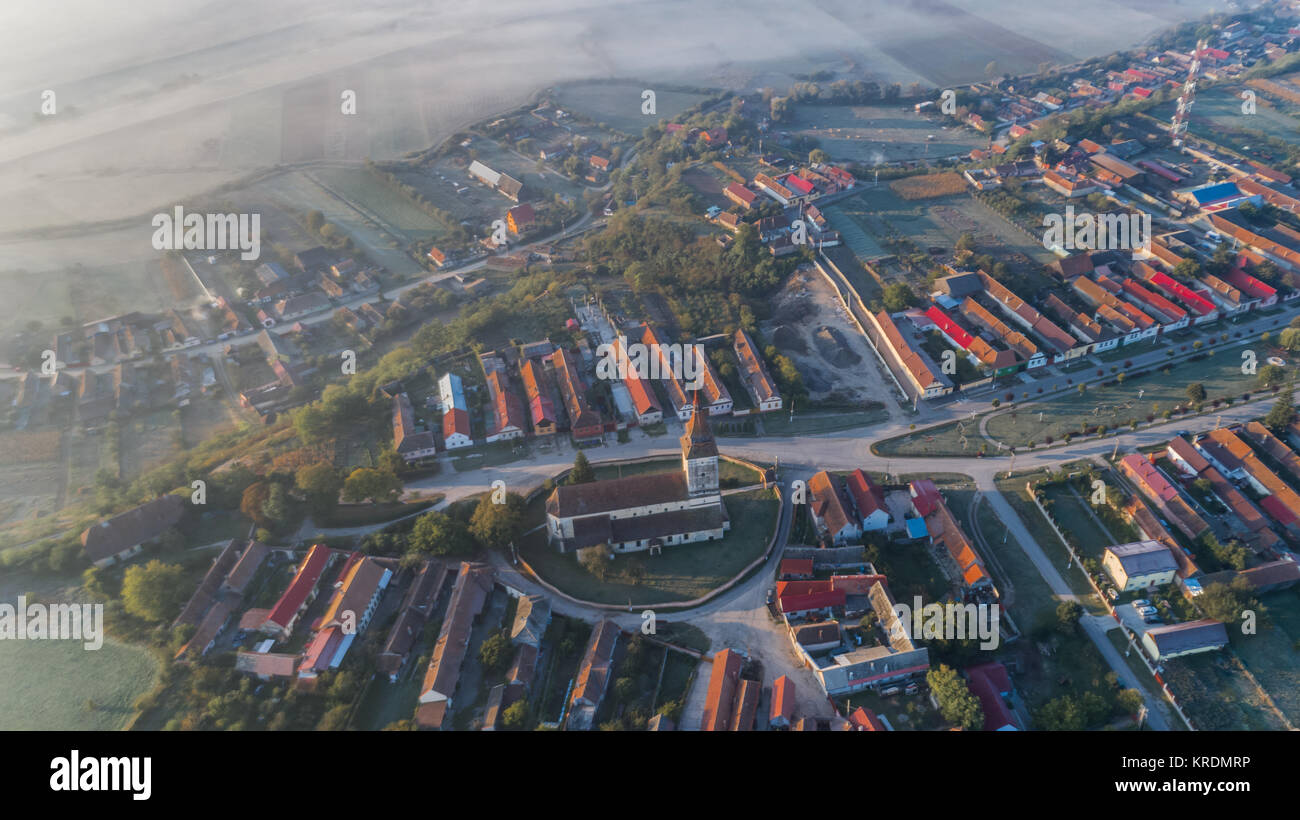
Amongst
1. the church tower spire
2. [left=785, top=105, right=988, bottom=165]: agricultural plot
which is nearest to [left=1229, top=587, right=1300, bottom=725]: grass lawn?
the church tower spire

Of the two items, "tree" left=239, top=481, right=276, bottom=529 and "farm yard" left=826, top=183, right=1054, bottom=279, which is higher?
"farm yard" left=826, top=183, right=1054, bottom=279

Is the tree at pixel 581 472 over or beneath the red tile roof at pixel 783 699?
over

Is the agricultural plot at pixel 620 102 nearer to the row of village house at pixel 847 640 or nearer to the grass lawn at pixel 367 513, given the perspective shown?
the grass lawn at pixel 367 513

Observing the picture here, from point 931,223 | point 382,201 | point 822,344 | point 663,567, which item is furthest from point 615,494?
point 382,201

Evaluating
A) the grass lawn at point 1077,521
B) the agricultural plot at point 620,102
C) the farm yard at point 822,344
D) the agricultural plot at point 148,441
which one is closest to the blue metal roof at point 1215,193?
the farm yard at point 822,344

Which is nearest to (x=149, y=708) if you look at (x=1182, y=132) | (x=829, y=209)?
(x=829, y=209)

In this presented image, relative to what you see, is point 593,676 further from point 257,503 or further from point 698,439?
point 257,503

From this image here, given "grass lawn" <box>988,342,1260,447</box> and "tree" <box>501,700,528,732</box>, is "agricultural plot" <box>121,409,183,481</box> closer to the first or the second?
"tree" <box>501,700,528,732</box>
